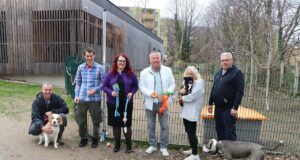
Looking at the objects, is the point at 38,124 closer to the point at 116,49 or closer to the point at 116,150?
the point at 116,150

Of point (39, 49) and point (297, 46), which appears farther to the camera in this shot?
point (39, 49)

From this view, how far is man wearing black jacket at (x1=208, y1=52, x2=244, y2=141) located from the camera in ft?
16.2

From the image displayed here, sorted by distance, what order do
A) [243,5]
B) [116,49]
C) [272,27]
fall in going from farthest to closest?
[116,49] < [243,5] < [272,27]

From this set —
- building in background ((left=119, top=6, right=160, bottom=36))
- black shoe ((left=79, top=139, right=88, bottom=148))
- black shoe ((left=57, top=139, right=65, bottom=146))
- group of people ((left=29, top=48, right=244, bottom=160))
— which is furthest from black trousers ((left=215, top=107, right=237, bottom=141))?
building in background ((left=119, top=6, right=160, bottom=36))

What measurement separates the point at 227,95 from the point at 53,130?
320 cm

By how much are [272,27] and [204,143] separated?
306 inches

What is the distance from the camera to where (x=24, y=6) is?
1537cm

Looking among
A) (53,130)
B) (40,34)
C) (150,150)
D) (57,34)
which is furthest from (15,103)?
(40,34)

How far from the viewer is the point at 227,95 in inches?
198

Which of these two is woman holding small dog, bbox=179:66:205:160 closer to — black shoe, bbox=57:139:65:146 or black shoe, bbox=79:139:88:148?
black shoe, bbox=79:139:88:148

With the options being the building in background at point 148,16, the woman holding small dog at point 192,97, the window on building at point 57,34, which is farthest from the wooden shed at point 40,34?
the building in background at point 148,16

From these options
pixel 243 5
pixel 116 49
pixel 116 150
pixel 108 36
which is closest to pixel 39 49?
pixel 108 36

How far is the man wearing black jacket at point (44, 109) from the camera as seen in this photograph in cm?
558

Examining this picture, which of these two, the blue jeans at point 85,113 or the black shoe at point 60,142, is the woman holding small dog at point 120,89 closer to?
the blue jeans at point 85,113
